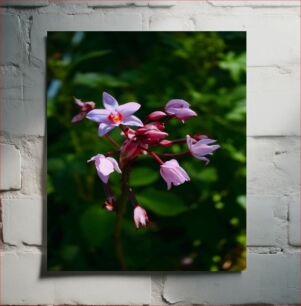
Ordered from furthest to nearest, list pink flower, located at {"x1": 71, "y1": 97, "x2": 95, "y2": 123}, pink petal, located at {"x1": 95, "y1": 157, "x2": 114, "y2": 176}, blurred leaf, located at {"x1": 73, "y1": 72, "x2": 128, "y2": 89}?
blurred leaf, located at {"x1": 73, "y1": 72, "x2": 128, "y2": 89}, pink flower, located at {"x1": 71, "y1": 97, "x2": 95, "y2": 123}, pink petal, located at {"x1": 95, "y1": 157, "x2": 114, "y2": 176}

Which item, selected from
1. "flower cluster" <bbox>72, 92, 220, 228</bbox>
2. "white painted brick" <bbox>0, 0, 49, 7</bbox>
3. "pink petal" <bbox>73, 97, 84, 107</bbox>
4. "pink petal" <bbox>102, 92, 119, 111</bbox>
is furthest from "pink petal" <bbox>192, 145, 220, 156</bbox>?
"white painted brick" <bbox>0, 0, 49, 7</bbox>

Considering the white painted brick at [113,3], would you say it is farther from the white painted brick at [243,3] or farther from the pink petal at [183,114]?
the pink petal at [183,114]

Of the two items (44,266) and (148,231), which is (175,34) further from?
(44,266)

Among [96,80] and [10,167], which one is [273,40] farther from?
[10,167]

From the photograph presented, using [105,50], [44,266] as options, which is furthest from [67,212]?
[105,50]

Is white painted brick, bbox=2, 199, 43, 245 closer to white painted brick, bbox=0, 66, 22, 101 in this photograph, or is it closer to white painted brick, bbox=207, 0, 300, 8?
white painted brick, bbox=0, 66, 22, 101

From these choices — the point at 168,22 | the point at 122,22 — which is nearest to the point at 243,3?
the point at 168,22

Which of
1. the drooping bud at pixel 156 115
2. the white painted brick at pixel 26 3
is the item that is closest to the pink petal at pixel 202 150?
the drooping bud at pixel 156 115
